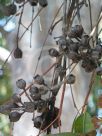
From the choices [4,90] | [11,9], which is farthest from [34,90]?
[4,90]

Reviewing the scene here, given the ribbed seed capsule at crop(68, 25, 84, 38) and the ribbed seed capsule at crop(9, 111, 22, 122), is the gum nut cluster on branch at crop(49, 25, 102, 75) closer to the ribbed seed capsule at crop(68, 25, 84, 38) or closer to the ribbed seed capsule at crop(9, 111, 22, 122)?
the ribbed seed capsule at crop(68, 25, 84, 38)

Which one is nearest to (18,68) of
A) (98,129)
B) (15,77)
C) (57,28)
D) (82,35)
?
(15,77)

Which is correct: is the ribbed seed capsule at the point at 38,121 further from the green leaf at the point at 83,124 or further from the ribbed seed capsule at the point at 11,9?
the ribbed seed capsule at the point at 11,9

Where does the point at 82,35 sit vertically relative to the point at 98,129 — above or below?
above

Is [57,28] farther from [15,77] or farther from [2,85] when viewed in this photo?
[2,85]

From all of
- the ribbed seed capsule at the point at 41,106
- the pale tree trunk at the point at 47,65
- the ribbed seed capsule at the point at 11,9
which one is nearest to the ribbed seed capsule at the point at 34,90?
the ribbed seed capsule at the point at 41,106

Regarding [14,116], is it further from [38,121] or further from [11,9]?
[11,9]

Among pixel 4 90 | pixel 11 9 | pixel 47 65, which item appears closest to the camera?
pixel 11 9

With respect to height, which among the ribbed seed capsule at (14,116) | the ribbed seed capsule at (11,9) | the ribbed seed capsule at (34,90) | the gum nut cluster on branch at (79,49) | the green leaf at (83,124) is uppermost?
the ribbed seed capsule at (11,9)

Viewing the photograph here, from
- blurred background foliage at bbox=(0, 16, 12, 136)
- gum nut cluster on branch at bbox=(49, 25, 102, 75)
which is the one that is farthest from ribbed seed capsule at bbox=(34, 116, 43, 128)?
blurred background foliage at bbox=(0, 16, 12, 136)

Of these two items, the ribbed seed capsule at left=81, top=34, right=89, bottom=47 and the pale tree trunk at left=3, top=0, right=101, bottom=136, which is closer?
the ribbed seed capsule at left=81, top=34, right=89, bottom=47

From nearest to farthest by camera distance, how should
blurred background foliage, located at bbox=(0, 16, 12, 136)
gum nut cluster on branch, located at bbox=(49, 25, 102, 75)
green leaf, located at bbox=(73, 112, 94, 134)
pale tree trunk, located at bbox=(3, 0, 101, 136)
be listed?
gum nut cluster on branch, located at bbox=(49, 25, 102, 75), green leaf, located at bbox=(73, 112, 94, 134), pale tree trunk, located at bbox=(3, 0, 101, 136), blurred background foliage, located at bbox=(0, 16, 12, 136)
